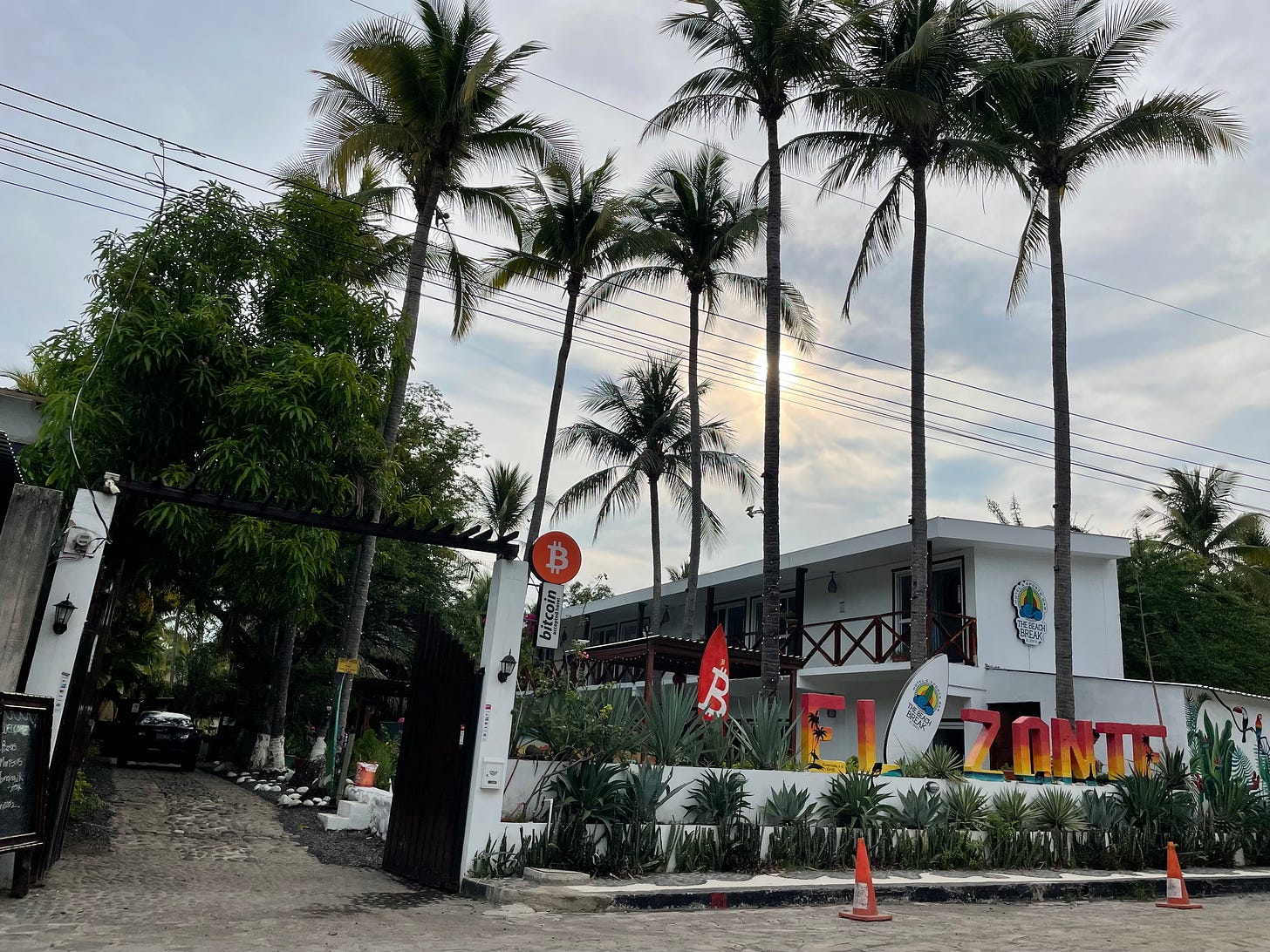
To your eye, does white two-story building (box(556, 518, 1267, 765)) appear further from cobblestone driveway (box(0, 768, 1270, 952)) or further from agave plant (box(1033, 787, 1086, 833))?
cobblestone driveway (box(0, 768, 1270, 952))

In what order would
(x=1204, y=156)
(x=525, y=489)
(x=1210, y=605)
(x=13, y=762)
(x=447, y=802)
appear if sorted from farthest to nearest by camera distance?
(x=525, y=489)
(x=1210, y=605)
(x=1204, y=156)
(x=447, y=802)
(x=13, y=762)

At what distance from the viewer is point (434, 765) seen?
30.8 feet

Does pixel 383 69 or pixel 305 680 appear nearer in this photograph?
pixel 383 69

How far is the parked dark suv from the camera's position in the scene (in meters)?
19.0

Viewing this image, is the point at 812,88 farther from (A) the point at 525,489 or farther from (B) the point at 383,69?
(A) the point at 525,489

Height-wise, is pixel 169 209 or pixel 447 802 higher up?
A: pixel 169 209

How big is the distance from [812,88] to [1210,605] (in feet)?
63.3

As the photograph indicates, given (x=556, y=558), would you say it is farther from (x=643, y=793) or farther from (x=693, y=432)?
(x=693, y=432)

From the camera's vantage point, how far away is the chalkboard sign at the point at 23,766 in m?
6.65

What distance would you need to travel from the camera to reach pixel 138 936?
6.13 meters

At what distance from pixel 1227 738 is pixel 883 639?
23.6ft

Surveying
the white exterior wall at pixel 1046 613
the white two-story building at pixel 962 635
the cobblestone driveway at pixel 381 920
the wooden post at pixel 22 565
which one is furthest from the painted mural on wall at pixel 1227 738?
the wooden post at pixel 22 565

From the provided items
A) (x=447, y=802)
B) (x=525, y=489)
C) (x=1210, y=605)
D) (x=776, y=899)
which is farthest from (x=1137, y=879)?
(x=525, y=489)

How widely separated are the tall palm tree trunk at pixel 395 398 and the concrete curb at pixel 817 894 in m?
7.28
